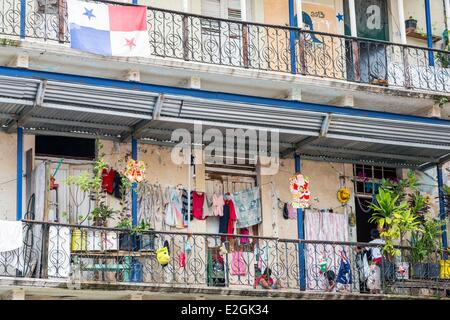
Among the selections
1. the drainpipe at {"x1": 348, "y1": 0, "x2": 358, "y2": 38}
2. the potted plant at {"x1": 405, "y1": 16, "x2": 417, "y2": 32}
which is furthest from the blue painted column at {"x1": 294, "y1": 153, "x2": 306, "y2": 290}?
the potted plant at {"x1": 405, "y1": 16, "x2": 417, "y2": 32}

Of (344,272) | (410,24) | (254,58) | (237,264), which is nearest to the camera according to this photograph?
(237,264)

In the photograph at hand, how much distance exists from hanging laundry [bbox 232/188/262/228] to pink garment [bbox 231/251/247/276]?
137cm

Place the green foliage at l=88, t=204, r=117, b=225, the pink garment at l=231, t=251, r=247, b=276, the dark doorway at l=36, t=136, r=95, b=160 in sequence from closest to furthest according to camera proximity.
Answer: the green foliage at l=88, t=204, r=117, b=225 → the pink garment at l=231, t=251, r=247, b=276 → the dark doorway at l=36, t=136, r=95, b=160

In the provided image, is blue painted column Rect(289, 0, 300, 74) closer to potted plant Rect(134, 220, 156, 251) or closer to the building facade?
the building facade

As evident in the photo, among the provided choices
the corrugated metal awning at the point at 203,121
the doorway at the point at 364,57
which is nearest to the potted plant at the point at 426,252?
the corrugated metal awning at the point at 203,121

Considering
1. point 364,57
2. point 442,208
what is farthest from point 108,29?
point 442,208

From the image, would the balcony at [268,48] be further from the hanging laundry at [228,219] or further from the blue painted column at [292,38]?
the hanging laundry at [228,219]

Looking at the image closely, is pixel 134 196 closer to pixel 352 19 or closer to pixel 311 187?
pixel 311 187

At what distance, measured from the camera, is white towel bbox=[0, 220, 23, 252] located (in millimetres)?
21859

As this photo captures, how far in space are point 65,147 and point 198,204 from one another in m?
2.47

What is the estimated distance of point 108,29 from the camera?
23.5m

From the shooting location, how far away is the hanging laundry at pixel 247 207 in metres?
25.2

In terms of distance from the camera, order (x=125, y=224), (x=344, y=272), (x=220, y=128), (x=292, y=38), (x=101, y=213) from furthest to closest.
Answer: (x=292, y=38), (x=344, y=272), (x=220, y=128), (x=101, y=213), (x=125, y=224)

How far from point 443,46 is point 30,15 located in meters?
8.39
